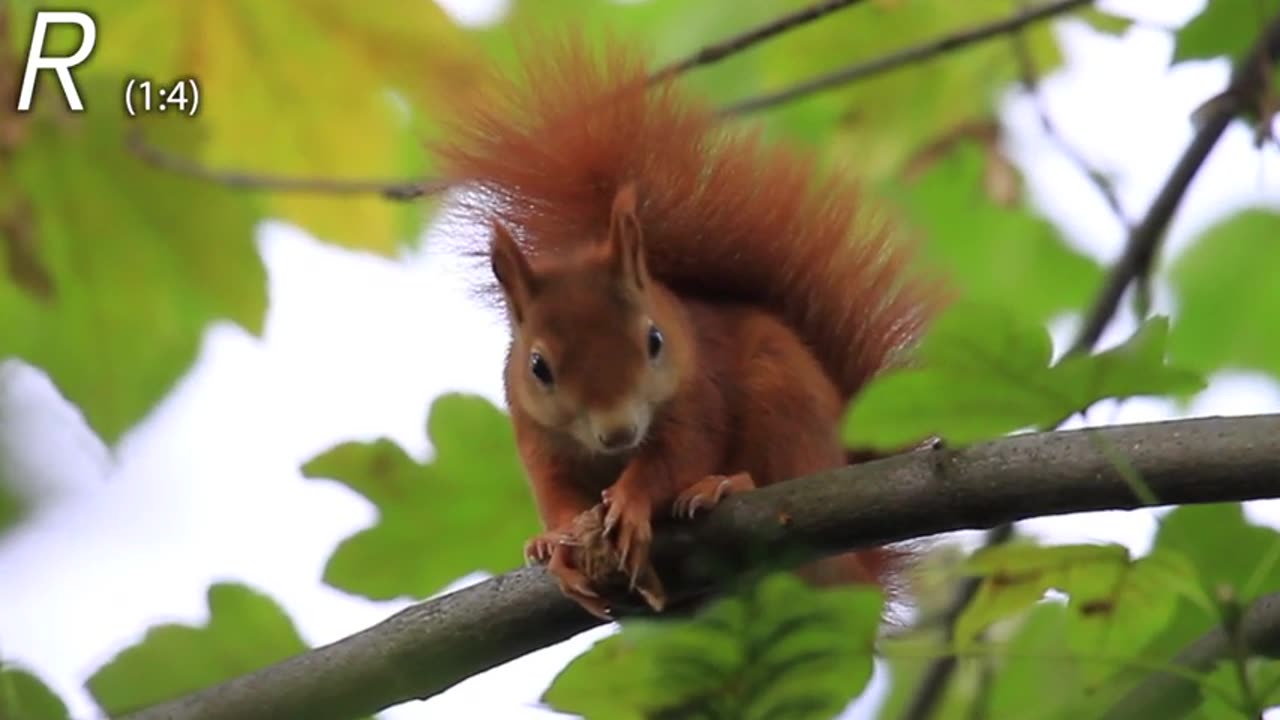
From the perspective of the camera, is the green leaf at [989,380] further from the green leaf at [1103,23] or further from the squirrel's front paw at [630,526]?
the green leaf at [1103,23]

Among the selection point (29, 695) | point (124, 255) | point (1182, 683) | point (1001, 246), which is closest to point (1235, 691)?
point (1182, 683)

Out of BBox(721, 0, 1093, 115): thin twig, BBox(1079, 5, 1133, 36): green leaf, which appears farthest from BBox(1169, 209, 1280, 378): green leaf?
BBox(721, 0, 1093, 115): thin twig

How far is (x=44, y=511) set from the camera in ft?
4.00

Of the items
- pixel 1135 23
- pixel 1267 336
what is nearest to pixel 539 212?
pixel 1135 23

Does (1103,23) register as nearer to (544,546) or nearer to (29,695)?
(544,546)

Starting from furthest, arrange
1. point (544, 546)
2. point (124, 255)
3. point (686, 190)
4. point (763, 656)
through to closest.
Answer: point (124, 255) < point (686, 190) < point (544, 546) < point (763, 656)

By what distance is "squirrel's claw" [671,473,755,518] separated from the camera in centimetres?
168

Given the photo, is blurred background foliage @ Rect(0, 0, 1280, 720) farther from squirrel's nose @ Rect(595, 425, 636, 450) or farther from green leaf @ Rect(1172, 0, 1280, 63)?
squirrel's nose @ Rect(595, 425, 636, 450)

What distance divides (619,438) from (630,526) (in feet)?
0.43

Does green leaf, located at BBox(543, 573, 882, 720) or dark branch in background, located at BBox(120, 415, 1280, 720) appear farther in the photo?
dark branch in background, located at BBox(120, 415, 1280, 720)

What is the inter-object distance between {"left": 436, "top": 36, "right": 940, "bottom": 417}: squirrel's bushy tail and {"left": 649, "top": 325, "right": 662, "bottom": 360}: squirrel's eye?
0.58 feet

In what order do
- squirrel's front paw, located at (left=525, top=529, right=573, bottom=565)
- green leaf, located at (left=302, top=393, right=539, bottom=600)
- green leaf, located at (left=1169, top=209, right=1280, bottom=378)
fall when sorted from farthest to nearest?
green leaf, located at (left=1169, top=209, right=1280, bottom=378)
green leaf, located at (left=302, top=393, right=539, bottom=600)
squirrel's front paw, located at (left=525, top=529, right=573, bottom=565)

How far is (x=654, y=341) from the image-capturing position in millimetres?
1949

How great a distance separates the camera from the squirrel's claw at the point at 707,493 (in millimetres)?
1682
